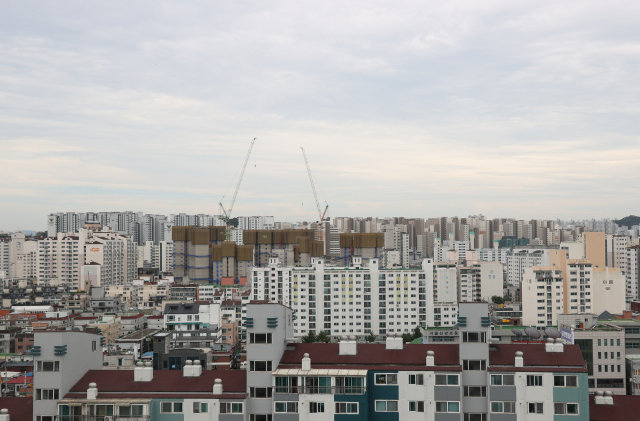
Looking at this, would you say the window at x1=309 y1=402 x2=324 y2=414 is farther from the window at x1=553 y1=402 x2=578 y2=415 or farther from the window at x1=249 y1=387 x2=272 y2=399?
the window at x1=553 y1=402 x2=578 y2=415

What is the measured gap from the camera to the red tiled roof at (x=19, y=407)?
15.7m

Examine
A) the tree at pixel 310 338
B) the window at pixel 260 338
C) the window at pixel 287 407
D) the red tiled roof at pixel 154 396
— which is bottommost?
the tree at pixel 310 338

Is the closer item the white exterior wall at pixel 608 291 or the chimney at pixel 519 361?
the chimney at pixel 519 361

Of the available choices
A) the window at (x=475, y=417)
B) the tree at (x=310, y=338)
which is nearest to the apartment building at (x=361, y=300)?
the tree at (x=310, y=338)

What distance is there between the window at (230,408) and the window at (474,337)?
5512 millimetres

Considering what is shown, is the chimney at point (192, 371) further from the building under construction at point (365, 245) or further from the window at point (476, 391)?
the building under construction at point (365, 245)

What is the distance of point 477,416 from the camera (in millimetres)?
15570

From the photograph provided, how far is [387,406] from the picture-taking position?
51.1 ft

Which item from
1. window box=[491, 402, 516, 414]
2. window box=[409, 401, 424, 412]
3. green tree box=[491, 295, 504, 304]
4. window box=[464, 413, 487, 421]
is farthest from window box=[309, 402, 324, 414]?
green tree box=[491, 295, 504, 304]

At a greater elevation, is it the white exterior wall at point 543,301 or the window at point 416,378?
the window at point 416,378

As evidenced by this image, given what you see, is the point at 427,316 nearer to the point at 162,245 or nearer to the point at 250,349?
the point at 250,349

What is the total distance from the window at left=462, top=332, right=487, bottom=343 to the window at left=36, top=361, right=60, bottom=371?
31.5 feet

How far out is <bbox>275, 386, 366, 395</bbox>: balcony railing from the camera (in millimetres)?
15438

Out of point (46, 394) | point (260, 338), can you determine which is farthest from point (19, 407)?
point (260, 338)
